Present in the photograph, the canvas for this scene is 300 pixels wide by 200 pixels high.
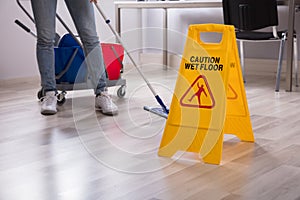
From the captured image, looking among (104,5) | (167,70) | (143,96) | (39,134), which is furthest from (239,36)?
(39,134)

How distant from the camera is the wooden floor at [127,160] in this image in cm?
164

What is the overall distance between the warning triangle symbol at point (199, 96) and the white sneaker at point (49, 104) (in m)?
1.06

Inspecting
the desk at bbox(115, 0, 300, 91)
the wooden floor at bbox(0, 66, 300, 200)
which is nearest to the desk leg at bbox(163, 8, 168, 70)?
the desk at bbox(115, 0, 300, 91)

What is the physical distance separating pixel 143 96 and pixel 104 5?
5.82 ft

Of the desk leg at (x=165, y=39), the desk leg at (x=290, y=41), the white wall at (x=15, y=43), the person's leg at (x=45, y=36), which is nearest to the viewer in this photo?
the person's leg at (x=45, y=36)

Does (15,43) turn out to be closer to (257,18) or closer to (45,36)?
(45,36)

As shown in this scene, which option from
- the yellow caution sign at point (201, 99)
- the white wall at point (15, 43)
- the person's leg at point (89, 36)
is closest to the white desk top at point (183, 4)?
the white wall at point (15, 43)

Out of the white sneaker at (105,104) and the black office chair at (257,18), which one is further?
the black office chair at (257,18)

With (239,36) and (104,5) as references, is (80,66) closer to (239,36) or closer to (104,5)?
(239,36)

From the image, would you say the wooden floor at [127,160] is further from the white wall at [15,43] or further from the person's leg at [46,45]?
the white wall at [15,43]

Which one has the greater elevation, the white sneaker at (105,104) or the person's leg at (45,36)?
the person's leg at (45,36)

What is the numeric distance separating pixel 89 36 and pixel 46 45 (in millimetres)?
243

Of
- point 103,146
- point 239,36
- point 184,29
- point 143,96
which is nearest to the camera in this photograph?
point 103,146

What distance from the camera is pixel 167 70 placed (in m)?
5.03
